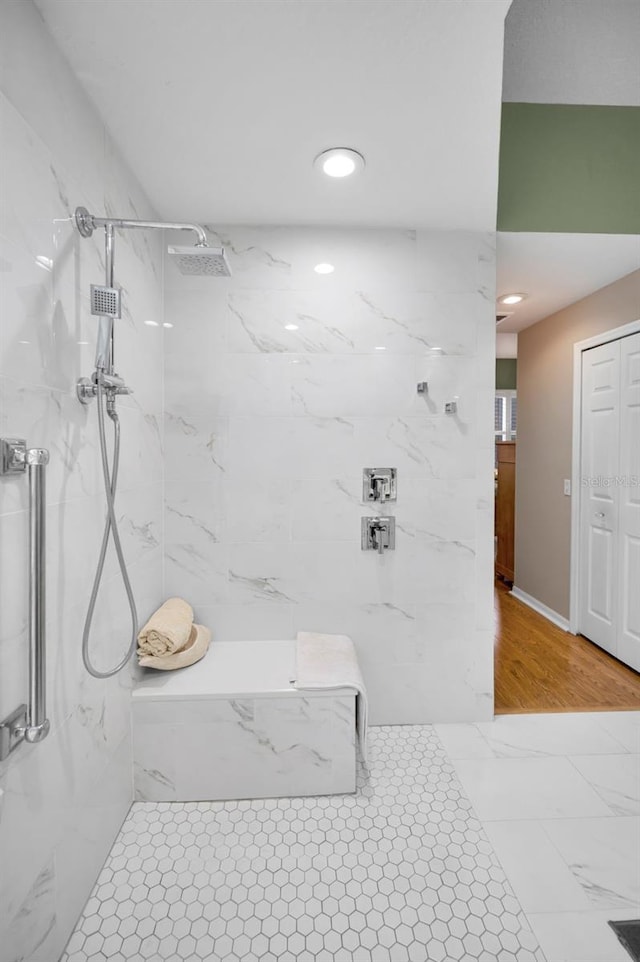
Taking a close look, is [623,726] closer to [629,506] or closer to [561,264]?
[629,506]

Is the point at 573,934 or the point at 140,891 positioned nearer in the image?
the point at 573,934

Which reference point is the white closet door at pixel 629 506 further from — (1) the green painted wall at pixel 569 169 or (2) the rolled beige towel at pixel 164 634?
(2) the rolled beige towel at pixel 164 634

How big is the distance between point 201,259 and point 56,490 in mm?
762

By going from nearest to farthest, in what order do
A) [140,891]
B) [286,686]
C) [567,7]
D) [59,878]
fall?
1. [59,878]
2. [140,891]
3. [286,686]
4. [567,7]

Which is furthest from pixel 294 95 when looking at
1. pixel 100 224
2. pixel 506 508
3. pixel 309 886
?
pixel 506 508

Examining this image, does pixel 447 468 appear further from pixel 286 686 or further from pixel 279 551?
pixel 286 686

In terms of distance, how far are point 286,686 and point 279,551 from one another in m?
0.61

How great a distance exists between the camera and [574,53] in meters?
2.18

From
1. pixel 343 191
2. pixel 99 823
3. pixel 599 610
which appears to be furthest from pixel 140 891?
pixel 599 610

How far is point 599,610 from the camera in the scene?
315 centimetres

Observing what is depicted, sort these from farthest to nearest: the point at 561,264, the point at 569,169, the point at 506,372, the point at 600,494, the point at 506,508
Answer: the point at 506,372 → the point at 506,508 → the point at 600,494 → the point at 561,264 → the point at 569,169

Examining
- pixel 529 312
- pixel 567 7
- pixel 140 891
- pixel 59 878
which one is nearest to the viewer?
pixel 59 878

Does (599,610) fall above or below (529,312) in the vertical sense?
below

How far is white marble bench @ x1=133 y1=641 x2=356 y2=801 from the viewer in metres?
1.75
